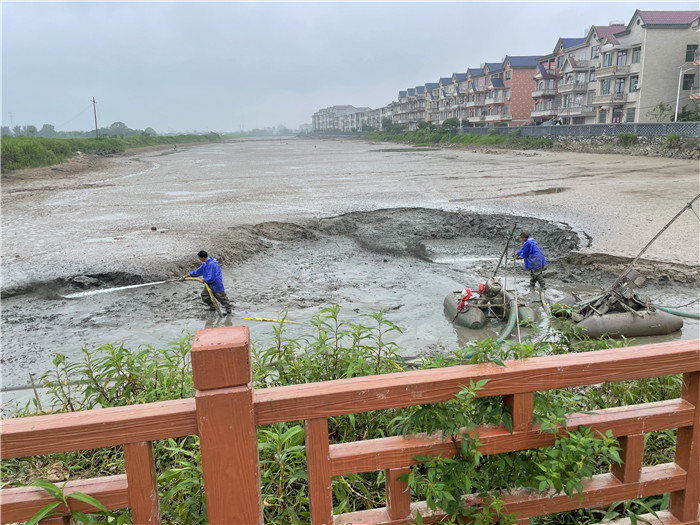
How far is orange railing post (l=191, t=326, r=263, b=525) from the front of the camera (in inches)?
66.1

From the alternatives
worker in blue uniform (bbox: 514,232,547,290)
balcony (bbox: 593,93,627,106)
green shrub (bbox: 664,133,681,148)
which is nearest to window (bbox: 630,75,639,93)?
balcony (bbox: 593,93,627,106)

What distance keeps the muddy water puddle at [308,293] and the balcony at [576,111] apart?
4389cm

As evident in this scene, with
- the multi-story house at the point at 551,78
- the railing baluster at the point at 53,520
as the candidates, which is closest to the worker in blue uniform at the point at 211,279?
the railing baluster at the point at 53,520

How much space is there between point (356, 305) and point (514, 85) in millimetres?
62659

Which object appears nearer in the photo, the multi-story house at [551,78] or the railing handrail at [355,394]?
the railing handrail at [355,394]

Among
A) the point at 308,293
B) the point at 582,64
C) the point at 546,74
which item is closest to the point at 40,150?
the point at 308,293

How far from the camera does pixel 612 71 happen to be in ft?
147

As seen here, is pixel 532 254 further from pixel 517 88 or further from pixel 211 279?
pixel 517 88

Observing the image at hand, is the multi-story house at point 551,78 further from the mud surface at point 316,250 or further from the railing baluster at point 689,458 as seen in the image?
the railing baluster at point 689,458

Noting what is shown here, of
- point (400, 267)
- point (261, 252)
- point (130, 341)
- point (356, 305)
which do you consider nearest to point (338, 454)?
point (130, 341)

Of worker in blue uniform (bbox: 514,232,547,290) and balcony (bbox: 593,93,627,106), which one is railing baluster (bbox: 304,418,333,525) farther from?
balcony (bbox: 593,93,627,106)

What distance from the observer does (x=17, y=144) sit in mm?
34062

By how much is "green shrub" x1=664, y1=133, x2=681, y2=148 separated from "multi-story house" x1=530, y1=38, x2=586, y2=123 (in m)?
26.2

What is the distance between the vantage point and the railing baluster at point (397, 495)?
2.08 metres
